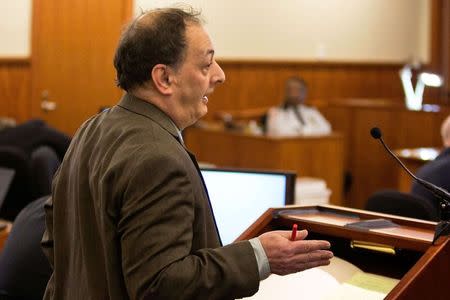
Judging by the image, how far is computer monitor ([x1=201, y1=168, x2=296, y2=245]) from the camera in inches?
100

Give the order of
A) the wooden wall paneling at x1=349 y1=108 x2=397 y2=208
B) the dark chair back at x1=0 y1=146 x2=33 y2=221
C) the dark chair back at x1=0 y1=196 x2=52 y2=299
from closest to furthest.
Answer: the dark chair back at x1=0 y1=196 x2=52 y2=299 < the dark chair back at x1=0 y1=146 x2=33 y2=221 < the wooden wall paneling at x1=349 y1=108 x2=397 y2=208

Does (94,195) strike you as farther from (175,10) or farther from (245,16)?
(245,16)

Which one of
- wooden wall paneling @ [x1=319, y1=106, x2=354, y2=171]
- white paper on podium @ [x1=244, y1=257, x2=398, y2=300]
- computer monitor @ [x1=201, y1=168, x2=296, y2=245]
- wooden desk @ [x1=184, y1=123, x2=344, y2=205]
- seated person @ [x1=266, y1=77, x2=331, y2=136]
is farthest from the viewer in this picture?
wooden wall paneling @ [x1=319, y1=106, x2=354, y2=171]

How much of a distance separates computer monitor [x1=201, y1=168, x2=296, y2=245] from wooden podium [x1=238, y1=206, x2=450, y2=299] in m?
0.49

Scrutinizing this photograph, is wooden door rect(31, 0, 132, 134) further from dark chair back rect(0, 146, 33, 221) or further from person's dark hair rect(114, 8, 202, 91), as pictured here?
person's dark hair rect(114, 8, 202, 91)

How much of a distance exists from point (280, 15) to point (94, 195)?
27.4 feet

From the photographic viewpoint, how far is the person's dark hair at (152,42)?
162cm

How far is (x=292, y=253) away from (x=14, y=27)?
642 centimetres

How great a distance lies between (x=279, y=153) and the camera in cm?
727

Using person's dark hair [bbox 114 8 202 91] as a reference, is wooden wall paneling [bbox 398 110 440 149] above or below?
below

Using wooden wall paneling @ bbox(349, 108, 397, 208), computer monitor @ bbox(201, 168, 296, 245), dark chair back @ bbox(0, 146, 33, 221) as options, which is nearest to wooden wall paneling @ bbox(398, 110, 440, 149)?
wooden wall paneling @ bbox(349, 108, 397, 208)

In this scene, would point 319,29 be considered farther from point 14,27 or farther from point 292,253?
point 292,253

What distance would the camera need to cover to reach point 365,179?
889 cm

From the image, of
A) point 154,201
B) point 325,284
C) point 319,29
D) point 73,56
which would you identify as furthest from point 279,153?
point 154,201
